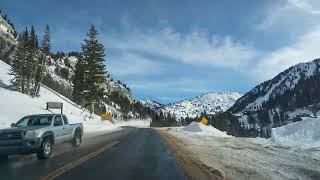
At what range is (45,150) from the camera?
17766 mm

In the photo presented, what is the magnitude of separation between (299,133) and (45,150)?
1666 centimetres

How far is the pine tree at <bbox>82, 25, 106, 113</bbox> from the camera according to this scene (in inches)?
2982

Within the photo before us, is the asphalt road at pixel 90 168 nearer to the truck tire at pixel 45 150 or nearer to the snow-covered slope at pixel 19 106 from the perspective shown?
the truck tire at pixel 45 150

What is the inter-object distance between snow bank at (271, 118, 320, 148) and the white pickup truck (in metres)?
12.6

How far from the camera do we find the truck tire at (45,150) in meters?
17.5

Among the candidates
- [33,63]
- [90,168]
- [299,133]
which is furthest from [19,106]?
[90,168]

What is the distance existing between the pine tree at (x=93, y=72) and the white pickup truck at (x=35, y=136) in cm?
5473

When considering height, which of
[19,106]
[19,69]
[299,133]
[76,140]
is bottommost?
[76,140]

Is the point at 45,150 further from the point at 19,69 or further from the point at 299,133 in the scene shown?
the point at 19,69

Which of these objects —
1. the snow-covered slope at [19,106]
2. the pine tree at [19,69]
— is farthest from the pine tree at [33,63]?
the snow-covered slope at [19,106]

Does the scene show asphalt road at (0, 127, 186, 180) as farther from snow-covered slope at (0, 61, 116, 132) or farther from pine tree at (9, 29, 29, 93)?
pine tree at (9, 29, 29, 93)

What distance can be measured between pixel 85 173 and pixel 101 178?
112 centimetres

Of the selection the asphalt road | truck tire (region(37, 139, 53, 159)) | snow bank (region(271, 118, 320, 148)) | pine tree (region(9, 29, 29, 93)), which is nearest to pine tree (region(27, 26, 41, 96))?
pine tree (region(9, 29, 29, 93))

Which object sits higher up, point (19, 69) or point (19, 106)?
point (19, 69)
